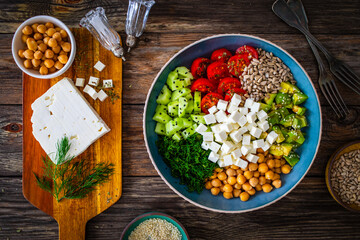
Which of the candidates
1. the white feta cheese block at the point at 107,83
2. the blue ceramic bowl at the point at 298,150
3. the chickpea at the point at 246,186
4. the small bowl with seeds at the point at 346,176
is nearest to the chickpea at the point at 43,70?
the white feta cheese block at the point at 107,83

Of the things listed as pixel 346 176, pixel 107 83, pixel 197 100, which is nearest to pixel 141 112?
pixel 107 83

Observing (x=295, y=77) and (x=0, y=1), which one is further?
(x=0, y=1)

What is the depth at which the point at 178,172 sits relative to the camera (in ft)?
6.14

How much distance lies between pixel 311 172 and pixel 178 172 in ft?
3.11

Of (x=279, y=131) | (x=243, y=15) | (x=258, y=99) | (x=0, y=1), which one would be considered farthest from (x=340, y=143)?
(x=0, y=1)

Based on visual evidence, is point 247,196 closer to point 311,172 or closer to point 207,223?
point 207,223

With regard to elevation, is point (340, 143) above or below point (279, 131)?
below

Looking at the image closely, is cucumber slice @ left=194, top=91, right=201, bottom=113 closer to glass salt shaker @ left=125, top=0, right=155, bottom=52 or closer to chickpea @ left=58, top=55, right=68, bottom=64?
glass salt shaker @ left=125, top=0, right=155, bottom=52

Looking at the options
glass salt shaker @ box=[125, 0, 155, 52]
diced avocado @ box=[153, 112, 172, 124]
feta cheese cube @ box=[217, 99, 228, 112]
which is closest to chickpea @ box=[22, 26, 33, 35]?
glass salt shaker @ box=[125, 0, 155, 52]

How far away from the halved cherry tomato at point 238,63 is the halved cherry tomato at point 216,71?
0.13 feet

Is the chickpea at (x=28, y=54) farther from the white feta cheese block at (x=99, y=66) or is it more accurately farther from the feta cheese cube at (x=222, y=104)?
the feta cheese cube at (x=222, y=104)

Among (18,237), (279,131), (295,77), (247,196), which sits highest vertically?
(295,77)

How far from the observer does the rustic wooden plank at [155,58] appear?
1.93 m

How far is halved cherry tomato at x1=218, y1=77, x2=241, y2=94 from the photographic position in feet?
5.91
